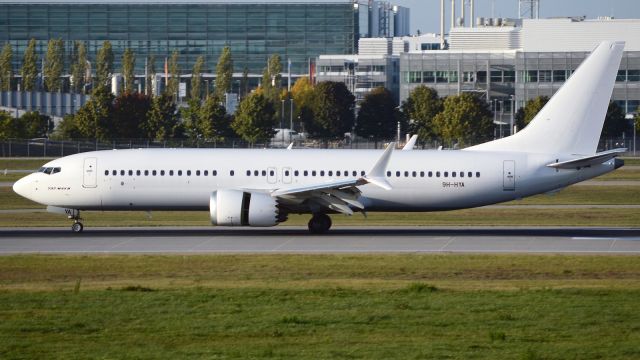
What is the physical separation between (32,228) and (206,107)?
75482 millimetres

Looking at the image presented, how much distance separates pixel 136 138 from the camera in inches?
4685

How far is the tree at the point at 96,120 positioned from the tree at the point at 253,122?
1289cm

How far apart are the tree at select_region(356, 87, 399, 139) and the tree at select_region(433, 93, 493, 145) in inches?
655

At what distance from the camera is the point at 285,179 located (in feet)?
143

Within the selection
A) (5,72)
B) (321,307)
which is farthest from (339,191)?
(5,72)

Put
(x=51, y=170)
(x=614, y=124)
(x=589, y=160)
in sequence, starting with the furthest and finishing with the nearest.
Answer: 1. (x=614, y=124)
2. (x=51, y=170)
3. (x=589, y=160)

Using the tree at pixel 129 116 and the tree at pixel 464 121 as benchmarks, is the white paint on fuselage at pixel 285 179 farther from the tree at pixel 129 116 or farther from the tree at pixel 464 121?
the tree at pixel 464 121

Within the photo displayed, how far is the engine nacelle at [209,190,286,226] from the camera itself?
136 ft

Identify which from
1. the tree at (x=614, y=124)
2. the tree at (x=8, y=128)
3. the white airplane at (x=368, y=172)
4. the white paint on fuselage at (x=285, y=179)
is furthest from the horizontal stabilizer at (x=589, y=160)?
the tree at (x=614, y=124)

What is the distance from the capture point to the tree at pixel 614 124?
408 feet

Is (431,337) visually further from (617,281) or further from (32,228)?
(32,228)

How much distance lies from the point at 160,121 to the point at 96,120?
247 inches

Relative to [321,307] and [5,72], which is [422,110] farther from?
[321,307]

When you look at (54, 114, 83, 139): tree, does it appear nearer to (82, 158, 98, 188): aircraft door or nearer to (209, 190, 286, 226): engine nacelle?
(82, 158, 98, 188): aircraft door
